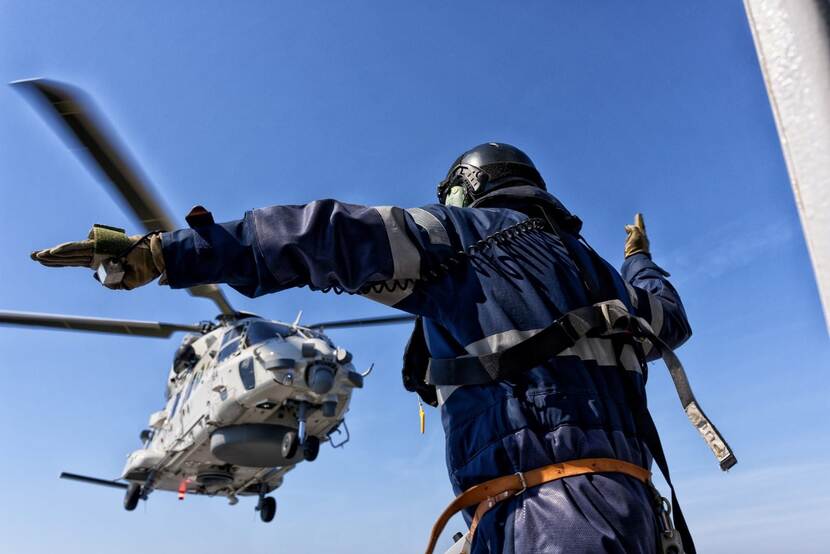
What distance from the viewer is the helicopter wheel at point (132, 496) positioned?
1459cm

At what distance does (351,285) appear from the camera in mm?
2125

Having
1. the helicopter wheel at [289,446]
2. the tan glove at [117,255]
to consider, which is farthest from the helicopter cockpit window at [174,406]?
the tan glove at [117,255]

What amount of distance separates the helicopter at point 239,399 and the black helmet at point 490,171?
6.64 m

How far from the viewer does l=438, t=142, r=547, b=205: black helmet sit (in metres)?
2.88

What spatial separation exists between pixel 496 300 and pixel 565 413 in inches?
17.6

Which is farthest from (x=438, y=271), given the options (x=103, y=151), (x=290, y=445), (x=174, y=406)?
(x=174, y=406)

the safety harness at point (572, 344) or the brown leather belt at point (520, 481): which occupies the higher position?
the safety harness at point (572, 344)

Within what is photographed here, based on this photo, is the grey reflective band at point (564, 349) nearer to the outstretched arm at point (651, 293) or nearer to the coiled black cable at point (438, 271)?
the coiled black cable at point (438, 271)

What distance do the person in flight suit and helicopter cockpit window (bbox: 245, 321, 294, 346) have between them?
9717 mm

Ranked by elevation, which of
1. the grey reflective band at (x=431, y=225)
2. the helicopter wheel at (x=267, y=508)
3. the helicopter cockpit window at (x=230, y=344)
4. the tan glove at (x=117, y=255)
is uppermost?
the helicopter cockpit window at (x=230, y=344)

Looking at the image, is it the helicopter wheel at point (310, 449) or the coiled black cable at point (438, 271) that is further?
the helicopter wheel at point (310, 449)

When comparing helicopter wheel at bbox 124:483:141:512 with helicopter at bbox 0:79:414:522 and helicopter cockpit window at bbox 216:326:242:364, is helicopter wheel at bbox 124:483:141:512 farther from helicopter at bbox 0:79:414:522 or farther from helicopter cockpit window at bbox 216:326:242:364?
helicopter cockpit window at bbox 216:326:242:364

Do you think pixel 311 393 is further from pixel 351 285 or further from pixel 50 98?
pixel 351 285

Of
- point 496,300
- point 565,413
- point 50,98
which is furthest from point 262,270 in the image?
point 50,98
